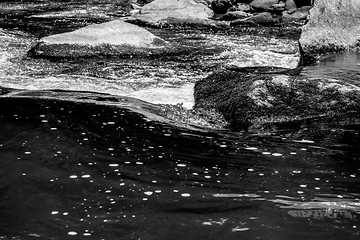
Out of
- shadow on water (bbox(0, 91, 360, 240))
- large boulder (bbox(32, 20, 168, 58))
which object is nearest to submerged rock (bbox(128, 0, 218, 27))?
large boulder (bbox(32, 20, 168, 58))

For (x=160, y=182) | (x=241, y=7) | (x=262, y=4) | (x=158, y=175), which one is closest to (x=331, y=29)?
(x=158, y=175)

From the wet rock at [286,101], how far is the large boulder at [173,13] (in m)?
8.02

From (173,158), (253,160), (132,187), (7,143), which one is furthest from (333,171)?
(7,143)

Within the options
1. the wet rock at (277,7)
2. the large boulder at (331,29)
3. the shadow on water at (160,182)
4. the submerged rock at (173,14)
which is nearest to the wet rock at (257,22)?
the submerged rock at (173,14)

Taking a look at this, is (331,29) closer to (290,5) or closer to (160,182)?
(160,182)

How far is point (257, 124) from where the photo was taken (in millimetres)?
5051

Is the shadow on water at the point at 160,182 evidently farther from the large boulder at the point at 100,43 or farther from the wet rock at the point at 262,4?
the wet rock at the point at 262,4

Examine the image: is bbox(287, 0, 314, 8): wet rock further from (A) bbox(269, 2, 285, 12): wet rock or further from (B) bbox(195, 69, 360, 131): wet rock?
(B) bbox(195, 69, 360, 131): wet rock

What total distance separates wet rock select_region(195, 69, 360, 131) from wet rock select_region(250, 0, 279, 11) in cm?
1219

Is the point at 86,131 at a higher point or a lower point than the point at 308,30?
lower

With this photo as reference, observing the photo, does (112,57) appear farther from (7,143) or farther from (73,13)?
(73,13)

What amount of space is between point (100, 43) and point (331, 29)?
3726 mm

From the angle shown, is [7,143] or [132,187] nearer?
[132,187]

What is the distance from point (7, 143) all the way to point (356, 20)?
16.6ft
